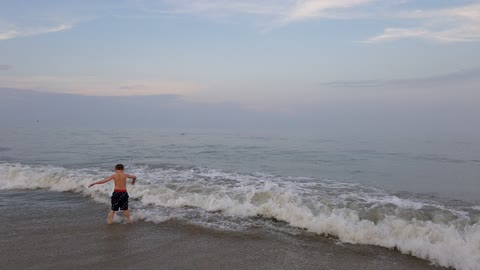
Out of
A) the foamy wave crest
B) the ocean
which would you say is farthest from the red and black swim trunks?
the foamy wave crest

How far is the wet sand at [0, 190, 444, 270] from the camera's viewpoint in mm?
5766

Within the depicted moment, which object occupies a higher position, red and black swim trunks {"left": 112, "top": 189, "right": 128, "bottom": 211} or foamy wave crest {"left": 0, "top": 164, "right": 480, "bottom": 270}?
red and black swim trunks {"left": 112, "top": 189, "right": 128, "bottom": 211}

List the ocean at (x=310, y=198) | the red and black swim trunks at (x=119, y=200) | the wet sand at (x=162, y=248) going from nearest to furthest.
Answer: the wet sand at (x=162, y=248), the ocean at (x=310, y=198), the red and black swim trunks at (x=119, y=200)

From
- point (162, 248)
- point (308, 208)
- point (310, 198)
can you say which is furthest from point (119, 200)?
point (310, 198)

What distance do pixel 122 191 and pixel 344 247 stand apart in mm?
5282

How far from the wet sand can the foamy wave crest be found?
1.74 ft

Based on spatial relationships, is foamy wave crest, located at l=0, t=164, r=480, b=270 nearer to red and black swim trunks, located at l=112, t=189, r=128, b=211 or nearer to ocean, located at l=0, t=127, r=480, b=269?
ocean, located at l=0, t=127, r=480, b=269

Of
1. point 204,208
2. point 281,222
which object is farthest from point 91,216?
point 281,222

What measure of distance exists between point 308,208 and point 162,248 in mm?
4304

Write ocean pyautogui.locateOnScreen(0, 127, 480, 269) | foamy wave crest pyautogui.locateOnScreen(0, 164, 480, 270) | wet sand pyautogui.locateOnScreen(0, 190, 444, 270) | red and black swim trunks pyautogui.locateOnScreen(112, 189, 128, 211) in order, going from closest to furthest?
wet sand pyautogui.locateOnScreen(0, 190, 444, 270)
foamy wave crest pyautogui.locateOnScreen(0, 164, 480, 270)
ocean pyautogui.locateOnScreen(0, 127, 480, 269)
red and black swim trunks pyautogui.locateOnScreen(112, 189, 128, 211)

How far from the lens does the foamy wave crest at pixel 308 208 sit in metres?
6.89

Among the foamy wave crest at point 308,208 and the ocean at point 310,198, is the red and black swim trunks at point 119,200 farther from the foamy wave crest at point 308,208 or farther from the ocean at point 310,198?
the foamy wave crest at point 308,208

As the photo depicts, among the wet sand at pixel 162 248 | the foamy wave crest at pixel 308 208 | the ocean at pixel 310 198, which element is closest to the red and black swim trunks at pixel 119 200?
the ocean at pixel 310 198

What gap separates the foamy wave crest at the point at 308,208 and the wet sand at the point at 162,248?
1.74 feet
